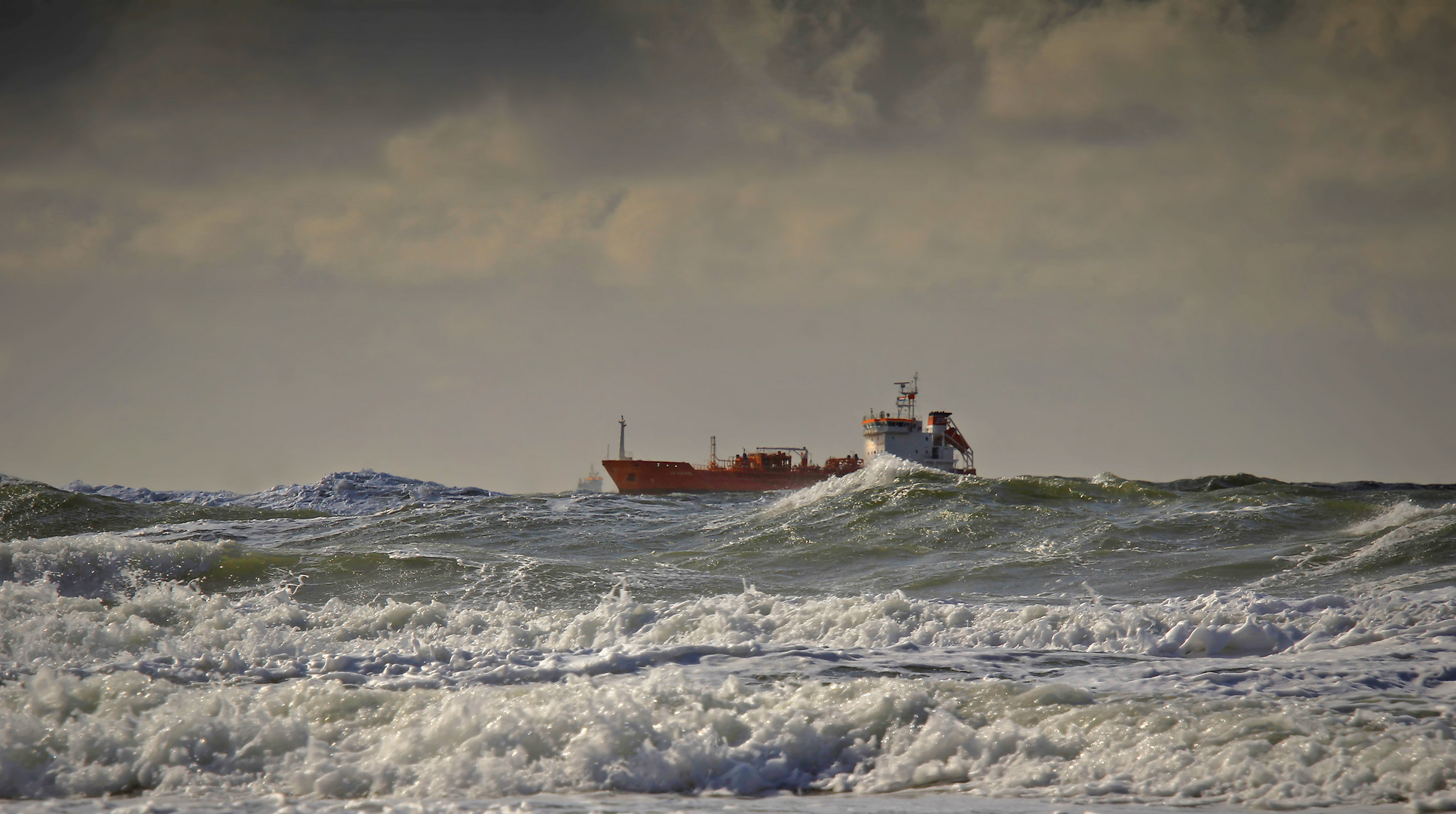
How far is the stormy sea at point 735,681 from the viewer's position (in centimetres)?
440

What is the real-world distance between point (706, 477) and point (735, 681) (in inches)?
2071

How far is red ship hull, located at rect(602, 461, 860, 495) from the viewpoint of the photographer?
57.8 metres

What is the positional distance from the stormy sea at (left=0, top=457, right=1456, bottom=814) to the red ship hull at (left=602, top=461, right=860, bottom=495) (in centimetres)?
4500

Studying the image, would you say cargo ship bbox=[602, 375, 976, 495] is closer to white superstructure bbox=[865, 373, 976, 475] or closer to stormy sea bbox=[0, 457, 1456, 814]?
white superstructure bbox=[865, 373, 976, 475]

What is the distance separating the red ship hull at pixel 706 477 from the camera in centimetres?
5778

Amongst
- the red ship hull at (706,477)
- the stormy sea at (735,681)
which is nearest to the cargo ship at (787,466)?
the red ship hull at (706,477)

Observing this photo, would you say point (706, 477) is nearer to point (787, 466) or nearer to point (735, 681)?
point (787, 466)

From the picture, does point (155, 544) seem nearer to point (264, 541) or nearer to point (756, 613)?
Answer: point (264, 541)

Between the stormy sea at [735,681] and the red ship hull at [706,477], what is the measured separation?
1772 inches

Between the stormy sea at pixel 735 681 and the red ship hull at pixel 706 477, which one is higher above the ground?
the red ship hull at pixel 706 477

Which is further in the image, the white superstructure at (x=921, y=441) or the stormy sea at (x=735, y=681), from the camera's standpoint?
the white superstructure at (x=921, y=441)

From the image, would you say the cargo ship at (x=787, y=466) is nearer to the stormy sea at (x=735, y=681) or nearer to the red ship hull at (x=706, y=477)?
the red ship hull at (x=706, y=477)

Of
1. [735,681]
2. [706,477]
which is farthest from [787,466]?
[735,681]

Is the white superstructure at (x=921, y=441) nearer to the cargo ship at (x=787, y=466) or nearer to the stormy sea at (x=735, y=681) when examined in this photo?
the cargo ship at (x=787, y=466)
